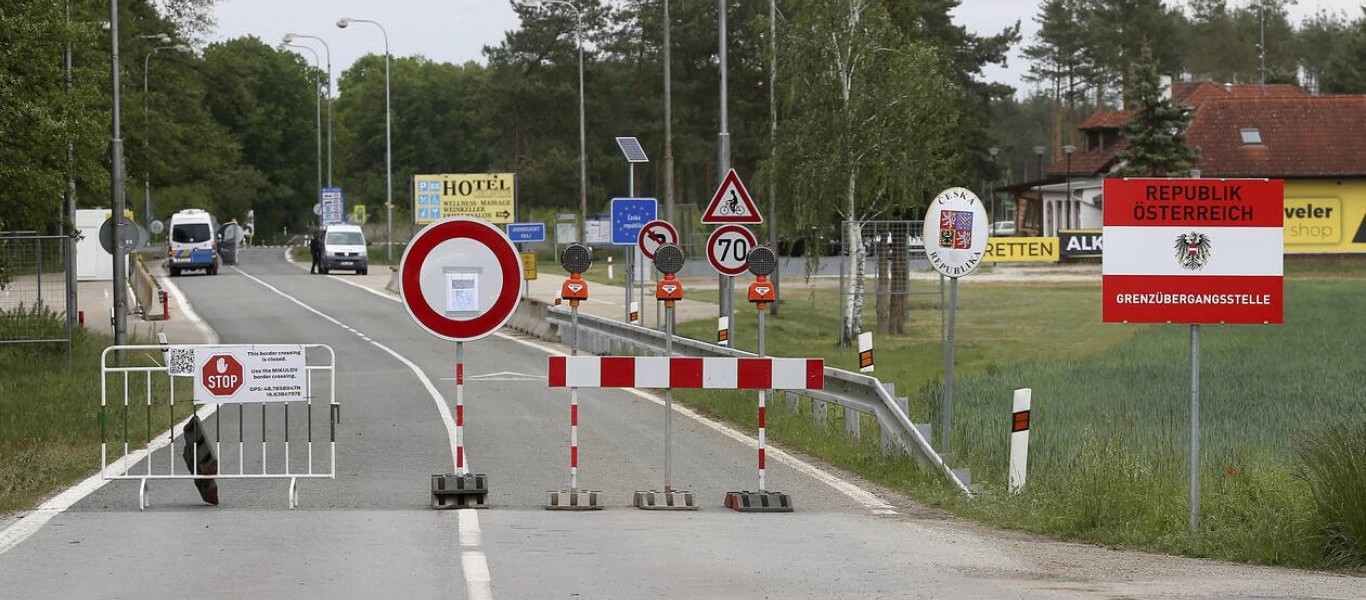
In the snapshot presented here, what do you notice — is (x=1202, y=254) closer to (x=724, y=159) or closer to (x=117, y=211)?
(x=724, y=159)

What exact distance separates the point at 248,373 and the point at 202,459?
72 cm

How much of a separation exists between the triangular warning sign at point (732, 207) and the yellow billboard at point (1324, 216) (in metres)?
53.0

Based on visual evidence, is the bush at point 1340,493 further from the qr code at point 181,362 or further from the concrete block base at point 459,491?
the qr code at point 181,362

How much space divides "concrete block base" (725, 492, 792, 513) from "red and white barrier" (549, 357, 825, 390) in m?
0.75

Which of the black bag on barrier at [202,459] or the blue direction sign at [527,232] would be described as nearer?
the black bag on barrier at [202,459]

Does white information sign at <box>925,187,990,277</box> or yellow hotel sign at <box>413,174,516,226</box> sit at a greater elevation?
yellow hotel sign at <box>413,174,516,226</box>

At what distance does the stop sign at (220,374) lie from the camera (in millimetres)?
12531

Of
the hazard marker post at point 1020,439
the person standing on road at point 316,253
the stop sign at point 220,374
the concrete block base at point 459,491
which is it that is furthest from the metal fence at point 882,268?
the person standing on road at point 316,253

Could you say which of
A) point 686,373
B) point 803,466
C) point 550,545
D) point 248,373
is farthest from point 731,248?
point 550,545

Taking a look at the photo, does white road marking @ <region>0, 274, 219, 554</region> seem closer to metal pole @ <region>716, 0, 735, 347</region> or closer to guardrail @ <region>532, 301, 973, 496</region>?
guardrail @ <region>532, 301, 973, 496</region>

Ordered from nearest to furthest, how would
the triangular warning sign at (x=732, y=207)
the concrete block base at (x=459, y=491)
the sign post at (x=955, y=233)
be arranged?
the concrete block base at (x=459, y=491) < the sign post at (x=955, y=233) < the triangular warning sign at (x=732, y=207)

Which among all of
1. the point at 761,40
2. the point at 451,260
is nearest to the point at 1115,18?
the point at 761,40

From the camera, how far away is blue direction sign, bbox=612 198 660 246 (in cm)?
3409

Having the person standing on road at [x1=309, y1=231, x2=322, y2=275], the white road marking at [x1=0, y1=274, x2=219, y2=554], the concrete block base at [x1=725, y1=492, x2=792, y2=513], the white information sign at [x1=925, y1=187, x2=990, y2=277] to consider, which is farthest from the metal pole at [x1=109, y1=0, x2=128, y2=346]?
the person standing on road at [x1=309, y1=231, x2=322, y2=275]
